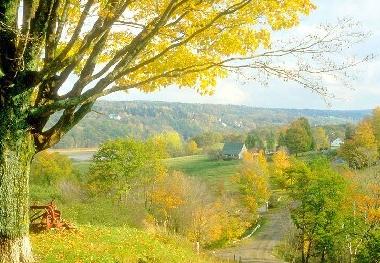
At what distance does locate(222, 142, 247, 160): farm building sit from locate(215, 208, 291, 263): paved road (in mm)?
49464

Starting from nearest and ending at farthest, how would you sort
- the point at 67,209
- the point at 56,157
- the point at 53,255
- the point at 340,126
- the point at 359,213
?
the point at 53,255
the point at 67,209
the point at 359,213
the point at 56,157
the point at 340,126

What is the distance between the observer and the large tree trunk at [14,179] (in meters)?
7.86

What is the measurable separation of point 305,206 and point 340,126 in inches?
4379

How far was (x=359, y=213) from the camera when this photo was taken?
1476 inches

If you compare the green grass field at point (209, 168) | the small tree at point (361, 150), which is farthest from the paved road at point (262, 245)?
the green grass field at point (209, 168)

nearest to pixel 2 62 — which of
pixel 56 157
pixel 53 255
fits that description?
pixel 53 255

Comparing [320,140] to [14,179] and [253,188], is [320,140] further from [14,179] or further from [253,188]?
[14,179]

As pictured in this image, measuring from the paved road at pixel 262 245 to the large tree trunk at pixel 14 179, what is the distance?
2808 centimetres

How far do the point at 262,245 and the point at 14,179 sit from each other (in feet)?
128

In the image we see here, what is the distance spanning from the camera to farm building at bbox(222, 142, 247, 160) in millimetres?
107625

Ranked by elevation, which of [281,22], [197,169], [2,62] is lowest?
[197,169]

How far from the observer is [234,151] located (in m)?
109

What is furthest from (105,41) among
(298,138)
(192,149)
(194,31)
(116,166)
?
(192,149)

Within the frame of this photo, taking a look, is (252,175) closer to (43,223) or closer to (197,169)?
(197,169)
